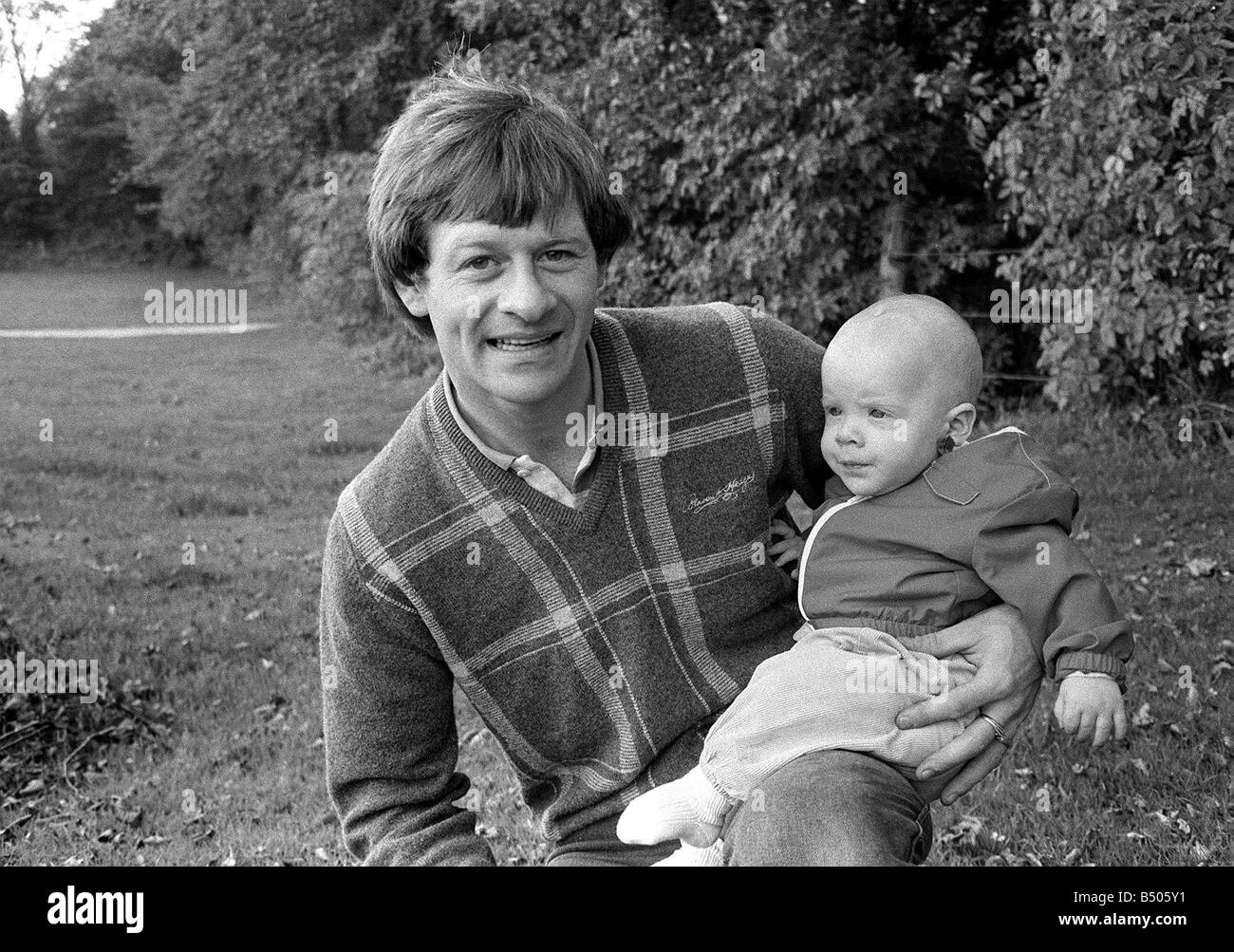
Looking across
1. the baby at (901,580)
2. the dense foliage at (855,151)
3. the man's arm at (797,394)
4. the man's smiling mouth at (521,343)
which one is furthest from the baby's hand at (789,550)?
the dense foliage at (855,151)

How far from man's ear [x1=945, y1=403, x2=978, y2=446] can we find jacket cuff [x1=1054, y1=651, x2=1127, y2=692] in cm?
43

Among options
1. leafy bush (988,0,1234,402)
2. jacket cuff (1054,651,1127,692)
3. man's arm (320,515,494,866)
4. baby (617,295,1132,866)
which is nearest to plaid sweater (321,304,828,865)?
man's arm (320,515,494,866)

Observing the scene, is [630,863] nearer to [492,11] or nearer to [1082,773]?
[1082,773]

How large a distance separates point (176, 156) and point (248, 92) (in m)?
3.23

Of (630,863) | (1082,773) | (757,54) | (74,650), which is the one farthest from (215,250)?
(630,863)

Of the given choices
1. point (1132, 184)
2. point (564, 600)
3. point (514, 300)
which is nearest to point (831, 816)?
point (564, 600)

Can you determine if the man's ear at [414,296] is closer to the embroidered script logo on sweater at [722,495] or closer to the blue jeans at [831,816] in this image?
the embroidered script logo on sweater at [722,495]

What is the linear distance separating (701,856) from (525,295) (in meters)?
0.97

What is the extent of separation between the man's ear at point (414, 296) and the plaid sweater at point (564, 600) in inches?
5.6

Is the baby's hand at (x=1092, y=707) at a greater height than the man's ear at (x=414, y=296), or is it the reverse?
the man's ear at (x=414, y=296)

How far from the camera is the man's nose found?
2088 mm

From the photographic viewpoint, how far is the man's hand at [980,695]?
2.01m

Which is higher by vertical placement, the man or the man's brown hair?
the man's brown hair

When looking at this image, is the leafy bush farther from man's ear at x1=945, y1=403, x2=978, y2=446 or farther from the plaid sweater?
the plaid sweater
